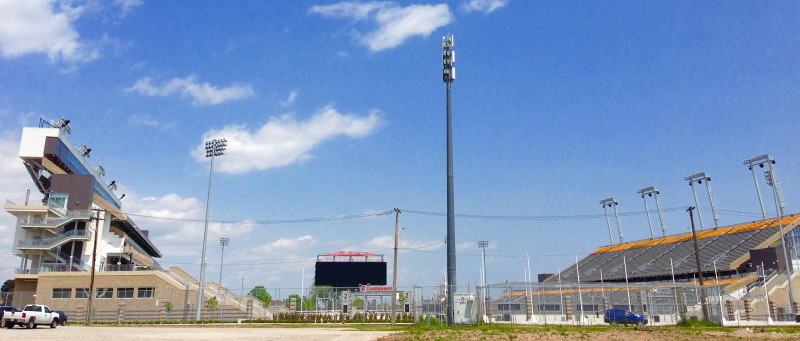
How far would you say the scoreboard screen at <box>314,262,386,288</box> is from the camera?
100625 millimetres

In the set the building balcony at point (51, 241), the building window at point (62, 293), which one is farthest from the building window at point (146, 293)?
the building balcony at point (51, 241)

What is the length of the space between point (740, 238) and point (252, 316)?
68726mm

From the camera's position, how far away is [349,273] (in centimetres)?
10106

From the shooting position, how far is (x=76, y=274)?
201 ft

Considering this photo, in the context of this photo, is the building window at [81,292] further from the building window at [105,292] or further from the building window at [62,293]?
the building window at [105,292]

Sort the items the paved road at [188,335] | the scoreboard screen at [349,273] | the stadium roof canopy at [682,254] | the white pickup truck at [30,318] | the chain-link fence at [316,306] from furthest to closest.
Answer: the scoreboard screen at [349,273] < the stadium roof canopy at [682,254] < the chain-link fence at [316,306] < the white pickup truck at [30,318] < the paved road at [188,335]

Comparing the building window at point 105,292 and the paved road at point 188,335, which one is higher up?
the building window at point 105,292

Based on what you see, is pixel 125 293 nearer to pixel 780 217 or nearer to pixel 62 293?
pixel 62 293

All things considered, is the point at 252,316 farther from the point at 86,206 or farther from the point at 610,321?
the point at 610,321

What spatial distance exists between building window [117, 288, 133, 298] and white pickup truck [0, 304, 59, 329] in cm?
2277

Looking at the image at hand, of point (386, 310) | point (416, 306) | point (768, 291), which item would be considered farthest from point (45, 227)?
point (768, 291)

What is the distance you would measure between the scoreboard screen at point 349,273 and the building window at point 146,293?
1655 inches

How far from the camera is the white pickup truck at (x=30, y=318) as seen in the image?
116 feet

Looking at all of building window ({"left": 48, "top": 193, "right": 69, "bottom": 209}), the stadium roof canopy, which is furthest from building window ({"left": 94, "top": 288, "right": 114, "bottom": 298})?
the stadium roof canopy
